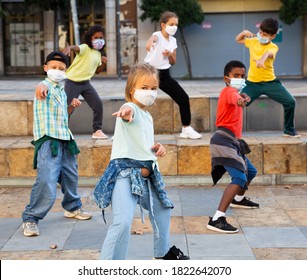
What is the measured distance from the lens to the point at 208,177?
25.6 ft

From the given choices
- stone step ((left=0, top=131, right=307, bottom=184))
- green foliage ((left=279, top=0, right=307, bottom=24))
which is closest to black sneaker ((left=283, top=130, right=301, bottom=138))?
stone step ((left=0, top=131, right=307, bottom=184))

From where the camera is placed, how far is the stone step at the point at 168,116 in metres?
8.91

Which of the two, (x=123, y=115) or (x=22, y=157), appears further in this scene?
(x=22, y=157)

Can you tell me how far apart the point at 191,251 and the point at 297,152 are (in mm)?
2993

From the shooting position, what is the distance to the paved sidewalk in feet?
17.0

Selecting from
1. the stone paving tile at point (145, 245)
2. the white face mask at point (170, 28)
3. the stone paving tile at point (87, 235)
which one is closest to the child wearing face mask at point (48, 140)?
the stone paving tile at point (87, 235)

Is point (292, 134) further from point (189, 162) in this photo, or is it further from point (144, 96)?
point (144, 96)

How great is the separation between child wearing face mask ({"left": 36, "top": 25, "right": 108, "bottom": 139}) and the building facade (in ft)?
47.9

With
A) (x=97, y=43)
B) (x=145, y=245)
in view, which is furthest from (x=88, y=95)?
(x=145, y=245)

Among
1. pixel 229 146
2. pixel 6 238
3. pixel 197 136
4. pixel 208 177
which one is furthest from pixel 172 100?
pixel 6 238

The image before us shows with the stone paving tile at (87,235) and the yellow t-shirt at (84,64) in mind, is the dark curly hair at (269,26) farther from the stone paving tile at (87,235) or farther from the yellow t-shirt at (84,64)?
the stone paving tile at (87,235)

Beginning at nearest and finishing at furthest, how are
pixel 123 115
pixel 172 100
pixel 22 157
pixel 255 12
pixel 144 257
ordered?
1. pixel 123 115
2. pixel 144 257
3. pixel 22 157
4. pixel 172 100
5. pixel 255 12

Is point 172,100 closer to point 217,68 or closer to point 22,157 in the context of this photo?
point 22,157

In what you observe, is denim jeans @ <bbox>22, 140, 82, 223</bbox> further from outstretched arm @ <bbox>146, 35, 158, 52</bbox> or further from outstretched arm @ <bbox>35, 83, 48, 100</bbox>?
outstretched arm @ <bbox>146, 35, 158, 52</bbox>
